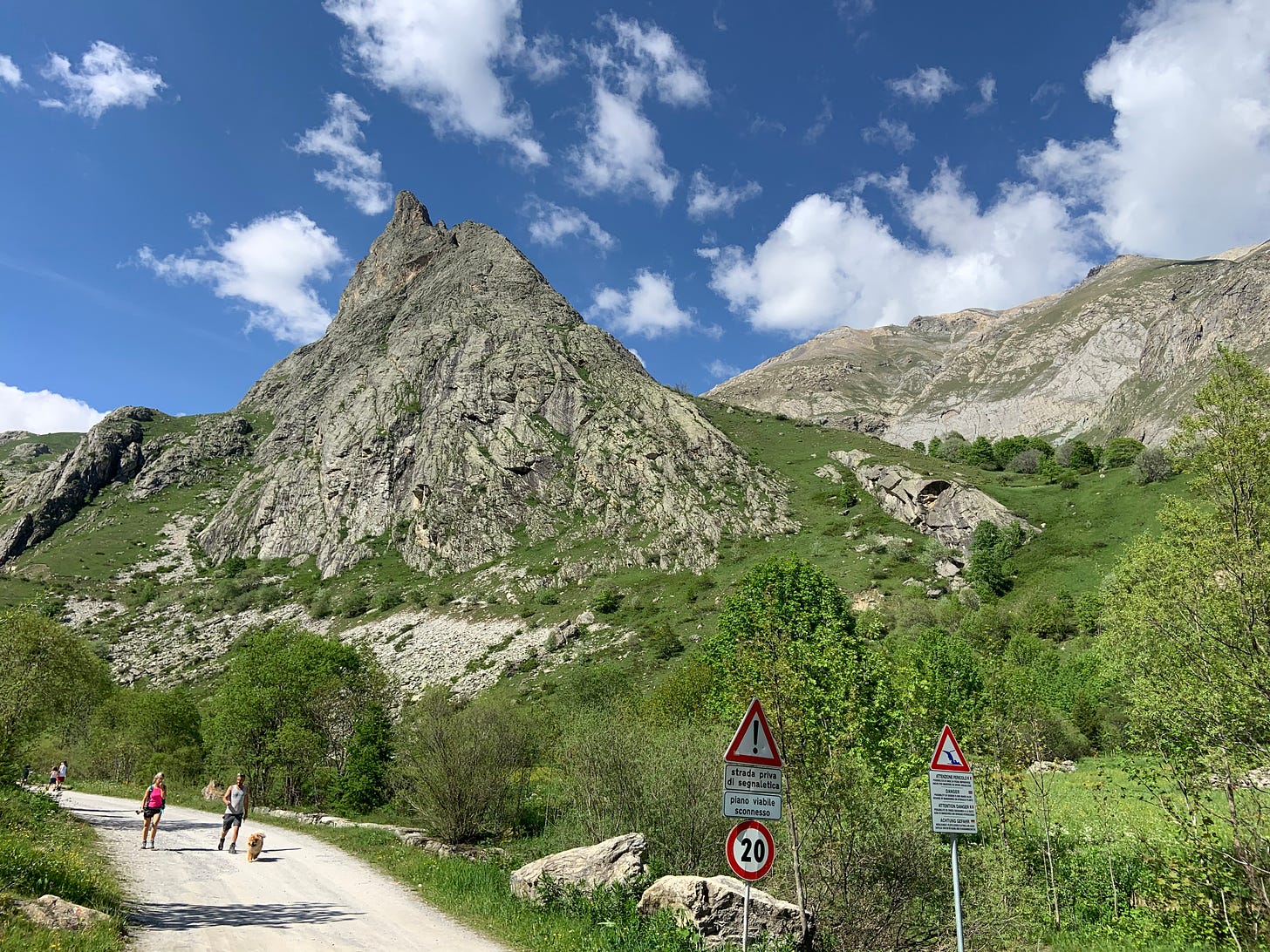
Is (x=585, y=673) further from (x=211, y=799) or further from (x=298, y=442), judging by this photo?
(x=298, y=442)

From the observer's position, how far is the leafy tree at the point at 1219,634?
32.5ft

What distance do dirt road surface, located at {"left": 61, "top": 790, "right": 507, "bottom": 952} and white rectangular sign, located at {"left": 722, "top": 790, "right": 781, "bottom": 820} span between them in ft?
19.1

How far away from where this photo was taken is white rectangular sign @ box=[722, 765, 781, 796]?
7.91 meters

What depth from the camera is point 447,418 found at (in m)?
114

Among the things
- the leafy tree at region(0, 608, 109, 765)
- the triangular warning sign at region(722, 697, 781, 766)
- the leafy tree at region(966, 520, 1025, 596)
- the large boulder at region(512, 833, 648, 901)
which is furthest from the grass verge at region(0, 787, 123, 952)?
the leafy tree at region(966, 520, 1025, 596)

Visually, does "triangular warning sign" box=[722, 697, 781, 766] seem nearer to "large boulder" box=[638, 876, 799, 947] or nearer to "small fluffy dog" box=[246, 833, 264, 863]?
"large boulder" box=[638, 876, 799, 947]

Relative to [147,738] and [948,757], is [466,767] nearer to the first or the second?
[948,757]

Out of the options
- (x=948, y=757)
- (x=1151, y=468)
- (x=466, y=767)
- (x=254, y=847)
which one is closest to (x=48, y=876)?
(x=254, y=847)

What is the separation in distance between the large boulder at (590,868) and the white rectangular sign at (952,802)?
618cm

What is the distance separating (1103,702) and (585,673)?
37.6 m

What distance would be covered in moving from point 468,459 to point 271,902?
98.4 metres

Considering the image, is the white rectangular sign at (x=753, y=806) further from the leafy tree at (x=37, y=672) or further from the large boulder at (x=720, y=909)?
the leafy tree at (x=37, y=672)

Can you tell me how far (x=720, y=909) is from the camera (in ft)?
33.4

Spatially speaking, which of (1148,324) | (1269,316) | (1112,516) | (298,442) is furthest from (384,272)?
(1148,324)
